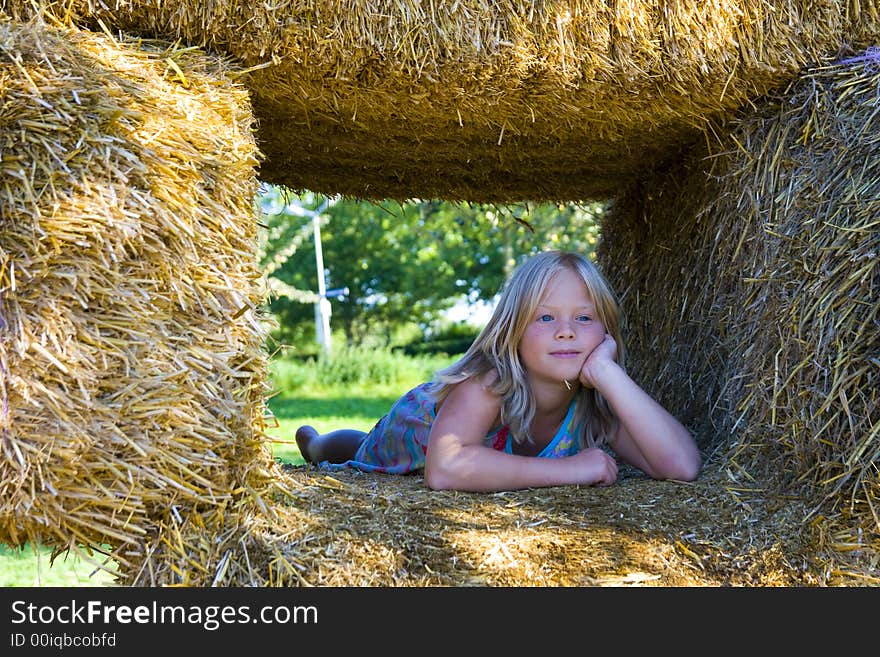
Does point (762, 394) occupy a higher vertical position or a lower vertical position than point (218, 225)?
lower

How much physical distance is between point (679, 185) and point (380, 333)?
964 inches

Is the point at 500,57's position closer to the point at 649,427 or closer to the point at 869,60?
the point at 869,60

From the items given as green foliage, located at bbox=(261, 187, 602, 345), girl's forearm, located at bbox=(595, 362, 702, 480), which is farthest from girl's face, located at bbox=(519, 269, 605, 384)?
green foliage, located at bbox=(261, 187, 602, 345)

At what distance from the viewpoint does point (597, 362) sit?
3203mm

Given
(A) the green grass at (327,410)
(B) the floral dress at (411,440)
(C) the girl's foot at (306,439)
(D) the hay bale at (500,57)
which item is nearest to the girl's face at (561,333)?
(B) the floral dress at (411,440)

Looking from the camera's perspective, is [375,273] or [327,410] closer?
[327,410]

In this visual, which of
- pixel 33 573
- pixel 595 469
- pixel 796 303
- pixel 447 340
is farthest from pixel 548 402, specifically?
pixel 447 340

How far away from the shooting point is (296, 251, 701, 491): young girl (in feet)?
10.1

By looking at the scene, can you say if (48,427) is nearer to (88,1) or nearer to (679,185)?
(88,1)

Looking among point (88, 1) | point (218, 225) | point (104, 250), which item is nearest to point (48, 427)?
point (104, 250)

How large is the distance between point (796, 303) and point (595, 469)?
2.79ft

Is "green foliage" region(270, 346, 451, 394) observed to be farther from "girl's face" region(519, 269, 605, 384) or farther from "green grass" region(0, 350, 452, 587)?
"girl's face" region(519, 269, 605, 384)

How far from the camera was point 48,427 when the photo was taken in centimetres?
214

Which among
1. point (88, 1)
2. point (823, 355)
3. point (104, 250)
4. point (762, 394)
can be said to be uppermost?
point (88, 1)
